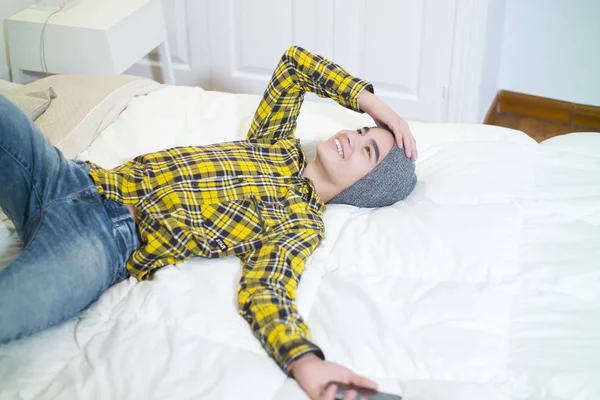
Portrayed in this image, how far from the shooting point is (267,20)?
9.63 feet

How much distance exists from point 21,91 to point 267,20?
1.21 meters

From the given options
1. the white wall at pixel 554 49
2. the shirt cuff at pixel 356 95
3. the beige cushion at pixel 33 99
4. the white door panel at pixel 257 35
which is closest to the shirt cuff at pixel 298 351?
the shirt cuff at pixel 356 95

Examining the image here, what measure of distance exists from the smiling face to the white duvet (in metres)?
0.08

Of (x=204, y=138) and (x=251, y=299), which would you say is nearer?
(x=251, y=299)

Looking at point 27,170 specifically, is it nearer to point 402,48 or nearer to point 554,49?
point 402,48

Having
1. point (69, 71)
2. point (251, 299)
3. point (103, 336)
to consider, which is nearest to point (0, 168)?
point (103, 336)

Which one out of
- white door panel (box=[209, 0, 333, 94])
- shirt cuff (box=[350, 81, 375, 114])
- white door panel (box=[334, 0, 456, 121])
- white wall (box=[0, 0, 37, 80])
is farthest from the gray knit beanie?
white wall (box=[0, 0, 37, 80])

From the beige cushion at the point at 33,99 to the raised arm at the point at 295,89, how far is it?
0.60 meters

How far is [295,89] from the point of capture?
5.86 feet

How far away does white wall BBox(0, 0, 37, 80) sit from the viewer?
2600 mm

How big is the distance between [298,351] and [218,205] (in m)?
0.46

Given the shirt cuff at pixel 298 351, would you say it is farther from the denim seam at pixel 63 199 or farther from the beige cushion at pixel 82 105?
the beige cushion at pixel 82 105

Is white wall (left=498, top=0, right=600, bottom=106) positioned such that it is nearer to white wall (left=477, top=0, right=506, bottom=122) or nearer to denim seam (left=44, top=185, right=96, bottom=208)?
white wall (left=477, top=0, right=506, bottom=122)

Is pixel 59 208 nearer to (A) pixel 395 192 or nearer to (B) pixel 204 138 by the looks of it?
(B) pixel 204 138
